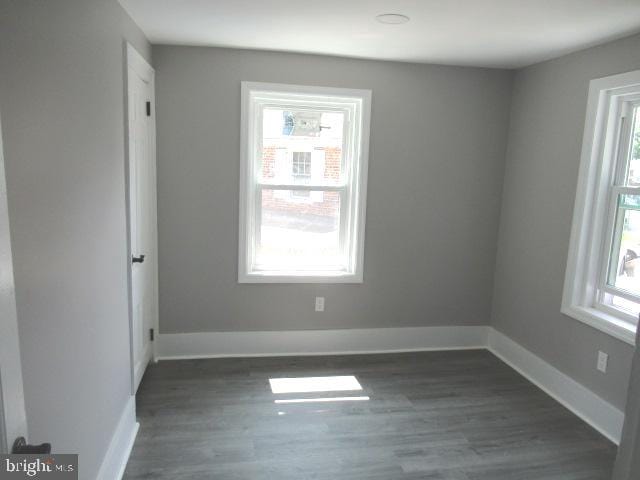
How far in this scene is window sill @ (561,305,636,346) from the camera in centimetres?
274

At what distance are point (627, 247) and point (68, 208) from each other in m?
3.06

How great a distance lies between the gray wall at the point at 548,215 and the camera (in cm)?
292

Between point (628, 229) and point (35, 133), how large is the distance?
315cm

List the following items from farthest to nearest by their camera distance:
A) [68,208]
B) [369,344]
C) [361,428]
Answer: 1. [369,344]
2. [361,428]
3. [68,208]

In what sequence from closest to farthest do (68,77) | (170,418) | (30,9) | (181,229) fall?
(30,9) → (68,77) → (170,418) → (181,229)

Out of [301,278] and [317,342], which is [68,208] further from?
[317,342]

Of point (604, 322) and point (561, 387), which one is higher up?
point (604, 322)

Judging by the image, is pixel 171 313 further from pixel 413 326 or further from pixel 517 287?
pixel 517 287

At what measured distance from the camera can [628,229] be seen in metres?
2.91

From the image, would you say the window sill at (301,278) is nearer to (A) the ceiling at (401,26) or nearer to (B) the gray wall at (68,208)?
(B) the gray wall at (68,208)

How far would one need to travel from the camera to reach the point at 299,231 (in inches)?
151

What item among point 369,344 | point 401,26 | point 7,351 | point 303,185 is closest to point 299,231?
point 303,185

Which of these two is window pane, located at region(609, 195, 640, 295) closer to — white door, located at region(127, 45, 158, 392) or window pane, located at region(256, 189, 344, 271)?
window pane, located at region(256, 189, 344, 271)

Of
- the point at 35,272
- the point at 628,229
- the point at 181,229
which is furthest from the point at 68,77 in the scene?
the point at 628,229
